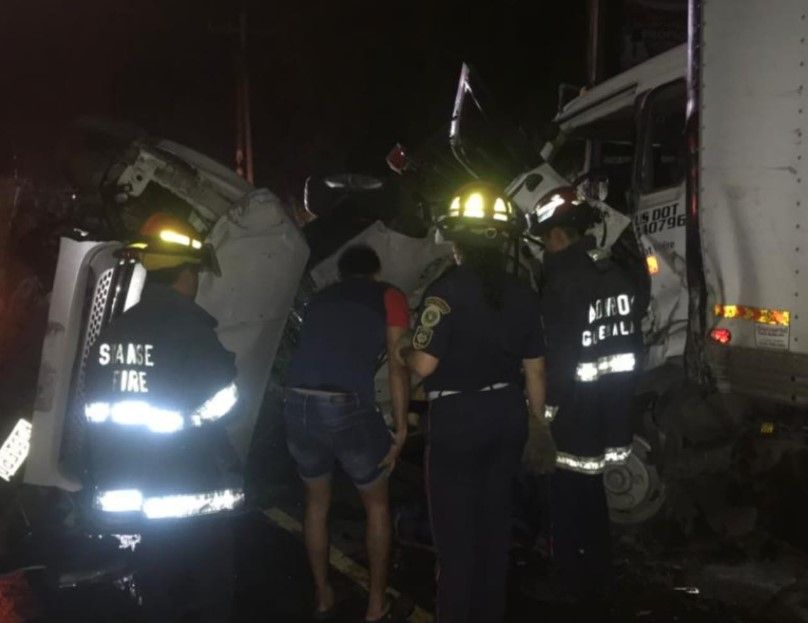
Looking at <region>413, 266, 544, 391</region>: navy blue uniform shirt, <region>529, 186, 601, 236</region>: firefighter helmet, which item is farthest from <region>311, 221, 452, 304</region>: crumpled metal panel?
<region>413, 266, 544, 391</region>: navy blue uniform shirt

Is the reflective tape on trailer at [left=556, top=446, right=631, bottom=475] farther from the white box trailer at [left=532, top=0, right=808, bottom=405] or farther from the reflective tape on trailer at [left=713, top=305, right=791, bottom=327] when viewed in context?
the reflective tape on trailer at [left=713, top=305, right=791, bottom=327]

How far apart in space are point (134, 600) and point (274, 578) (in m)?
0.77

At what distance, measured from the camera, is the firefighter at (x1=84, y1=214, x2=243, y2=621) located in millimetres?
3146

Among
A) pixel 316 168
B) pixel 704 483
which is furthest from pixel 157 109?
pixel 704 483

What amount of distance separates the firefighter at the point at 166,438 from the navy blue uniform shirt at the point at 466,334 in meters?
0.83

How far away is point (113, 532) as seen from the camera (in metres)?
3.30

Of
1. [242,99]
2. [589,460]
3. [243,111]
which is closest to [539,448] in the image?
[589,460]

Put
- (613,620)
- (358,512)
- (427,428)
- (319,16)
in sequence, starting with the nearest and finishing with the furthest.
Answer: (427,428), (613,620), (358,512), (319,16)

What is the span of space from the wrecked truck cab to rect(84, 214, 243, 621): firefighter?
1.42 meters

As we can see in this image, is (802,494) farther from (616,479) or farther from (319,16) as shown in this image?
(319,16)

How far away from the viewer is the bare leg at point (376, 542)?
13.7ft

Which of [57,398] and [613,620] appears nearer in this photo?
[613,620]

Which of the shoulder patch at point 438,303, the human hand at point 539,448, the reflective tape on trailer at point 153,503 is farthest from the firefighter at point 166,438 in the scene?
the human hand at point 539,448

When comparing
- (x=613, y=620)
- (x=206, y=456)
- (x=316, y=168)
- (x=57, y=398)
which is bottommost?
(x=613, y=620)
